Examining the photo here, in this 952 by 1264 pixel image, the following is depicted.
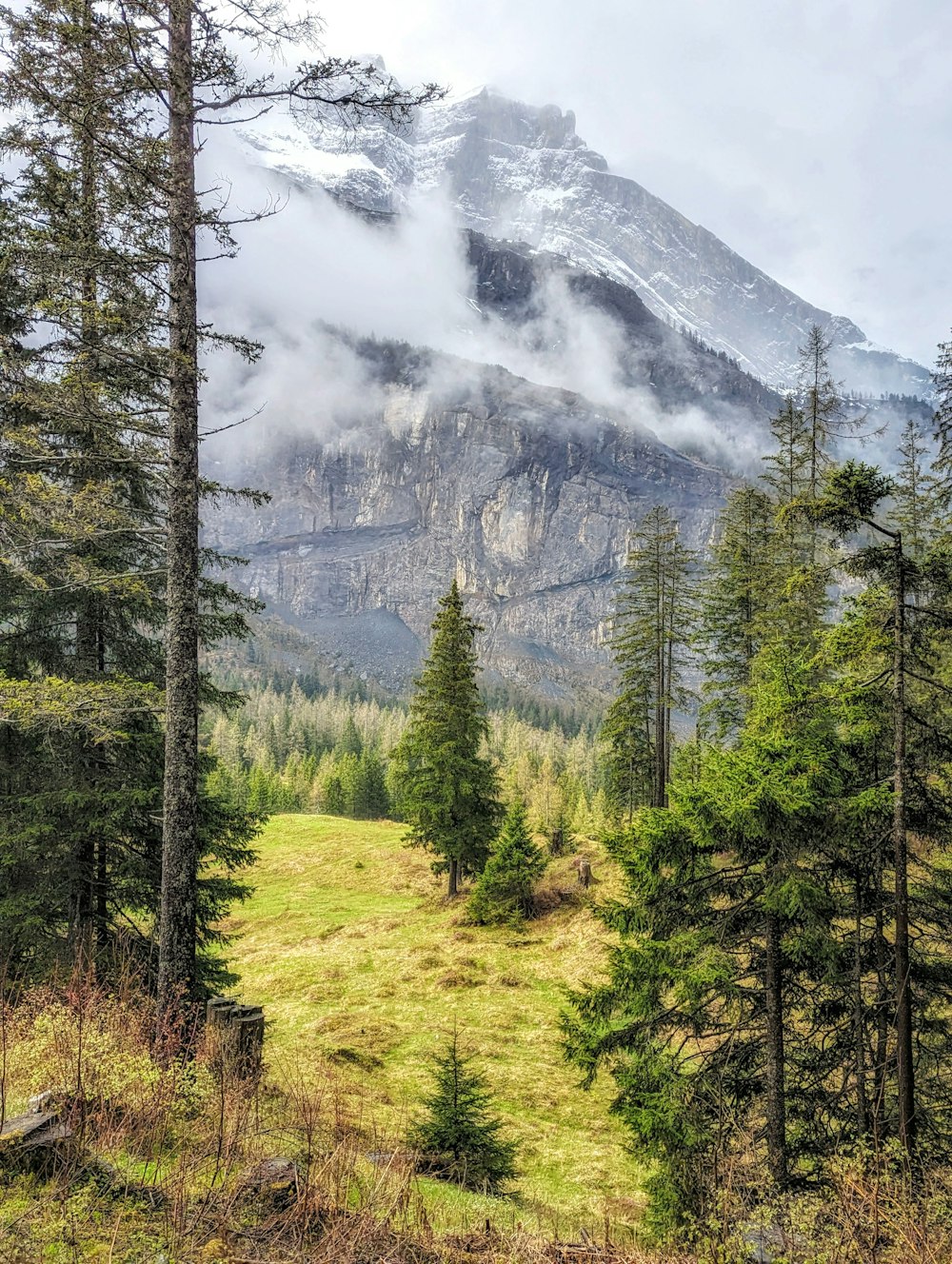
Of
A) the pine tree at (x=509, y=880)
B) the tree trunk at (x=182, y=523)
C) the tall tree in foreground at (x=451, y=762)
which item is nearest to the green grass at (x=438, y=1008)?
the pine tree at (x=509, y=880)

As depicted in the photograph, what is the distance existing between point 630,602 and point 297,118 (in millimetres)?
22008

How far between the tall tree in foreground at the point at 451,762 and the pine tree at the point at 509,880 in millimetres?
2844

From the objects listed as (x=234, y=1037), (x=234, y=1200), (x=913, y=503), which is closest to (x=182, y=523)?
(x=234, y=1037)

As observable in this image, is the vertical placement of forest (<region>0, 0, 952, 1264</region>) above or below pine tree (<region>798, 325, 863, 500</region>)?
below

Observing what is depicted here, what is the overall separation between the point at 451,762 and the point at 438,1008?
391 inches

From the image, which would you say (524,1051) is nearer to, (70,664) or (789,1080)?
(789,1080)

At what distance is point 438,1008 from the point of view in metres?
16.4

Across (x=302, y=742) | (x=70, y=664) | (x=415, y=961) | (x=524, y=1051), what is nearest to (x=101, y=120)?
(x=70, y=664)

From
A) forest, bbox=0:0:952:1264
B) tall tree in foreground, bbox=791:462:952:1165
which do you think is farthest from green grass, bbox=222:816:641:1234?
tall tree in foreground, bbox=791:462:952:1165

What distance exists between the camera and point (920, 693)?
8719mm

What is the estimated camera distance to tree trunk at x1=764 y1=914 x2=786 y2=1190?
7008 mm

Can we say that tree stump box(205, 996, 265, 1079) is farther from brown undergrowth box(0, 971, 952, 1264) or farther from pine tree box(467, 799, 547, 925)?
pine tree box(467, 799, 547, 925)

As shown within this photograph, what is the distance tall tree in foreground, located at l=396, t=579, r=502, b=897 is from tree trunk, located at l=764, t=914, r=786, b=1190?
18.0 metres

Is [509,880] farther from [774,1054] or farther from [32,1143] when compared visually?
[32,1143]
